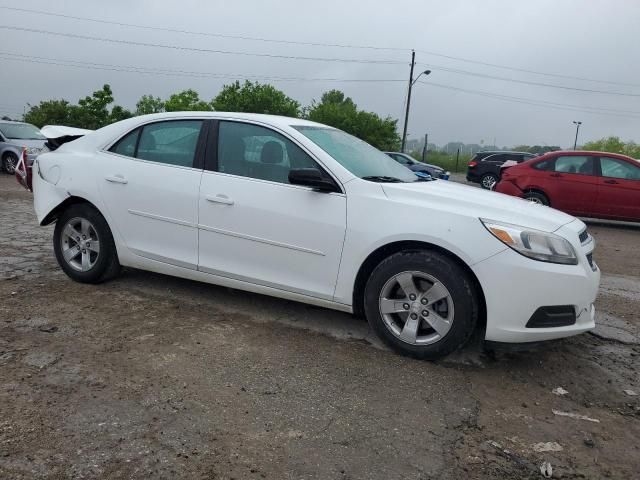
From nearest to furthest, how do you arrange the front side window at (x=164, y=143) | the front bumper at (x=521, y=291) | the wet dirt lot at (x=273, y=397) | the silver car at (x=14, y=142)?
the wet dirt lot at (x=273, y=397)
the front bumper at (x=521, y=291)
the front side window at (x=164, y=143)
the silver car at (x=14, y=142)

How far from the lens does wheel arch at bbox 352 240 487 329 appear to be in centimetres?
353

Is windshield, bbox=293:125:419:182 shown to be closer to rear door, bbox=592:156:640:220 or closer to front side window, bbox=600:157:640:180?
rear door, bbox=592:156:640:220

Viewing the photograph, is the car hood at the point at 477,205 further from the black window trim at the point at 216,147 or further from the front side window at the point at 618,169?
the front side window at the point at 618,169

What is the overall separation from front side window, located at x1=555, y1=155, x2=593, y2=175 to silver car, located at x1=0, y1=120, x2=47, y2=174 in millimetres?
12607

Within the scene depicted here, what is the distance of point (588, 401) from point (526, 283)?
0.78 m

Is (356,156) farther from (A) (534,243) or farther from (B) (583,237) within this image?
(B) (583,237)

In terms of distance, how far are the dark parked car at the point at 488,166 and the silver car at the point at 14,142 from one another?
15.0 m

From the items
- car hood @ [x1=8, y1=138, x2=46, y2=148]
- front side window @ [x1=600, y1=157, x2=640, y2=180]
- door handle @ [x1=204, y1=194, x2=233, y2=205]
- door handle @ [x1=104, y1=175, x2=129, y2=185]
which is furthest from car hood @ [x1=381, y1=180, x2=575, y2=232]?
car hood @ [x1=8, y1=138, x2=46, y2=148]

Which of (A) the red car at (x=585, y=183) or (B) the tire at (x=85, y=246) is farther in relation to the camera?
(A) the red car at (x=585, y=183)

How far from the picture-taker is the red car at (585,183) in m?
11.2

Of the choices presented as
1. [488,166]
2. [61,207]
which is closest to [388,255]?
[61,207]

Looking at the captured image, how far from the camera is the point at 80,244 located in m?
4.85

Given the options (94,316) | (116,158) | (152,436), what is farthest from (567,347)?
(116,158)

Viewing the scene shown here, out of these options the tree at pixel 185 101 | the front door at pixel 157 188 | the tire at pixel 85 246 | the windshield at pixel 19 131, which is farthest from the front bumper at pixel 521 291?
the tree at pixel 185 101
